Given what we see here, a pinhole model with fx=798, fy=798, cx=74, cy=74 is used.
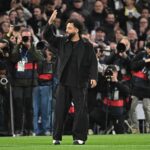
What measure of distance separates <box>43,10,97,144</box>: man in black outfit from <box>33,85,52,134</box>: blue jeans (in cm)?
516

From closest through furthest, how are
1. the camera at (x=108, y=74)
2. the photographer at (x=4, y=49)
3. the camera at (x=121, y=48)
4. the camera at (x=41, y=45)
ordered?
the photographer at (x=4, y=49), the camera at (x=41, y=45), the camera at (x=121, y=48), the camera at (x=108, y=74)

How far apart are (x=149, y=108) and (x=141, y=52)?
158cm

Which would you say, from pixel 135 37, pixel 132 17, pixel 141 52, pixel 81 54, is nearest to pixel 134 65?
pixel 141 52

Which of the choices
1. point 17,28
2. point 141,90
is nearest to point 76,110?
point 17,28

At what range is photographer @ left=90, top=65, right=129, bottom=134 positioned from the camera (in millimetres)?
22016

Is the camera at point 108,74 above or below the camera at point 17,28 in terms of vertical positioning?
below

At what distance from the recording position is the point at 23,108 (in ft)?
69.5

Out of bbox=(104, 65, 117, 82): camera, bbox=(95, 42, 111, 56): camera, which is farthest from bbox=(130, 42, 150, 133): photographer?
bbox=(95, 42, 111, 56): camera

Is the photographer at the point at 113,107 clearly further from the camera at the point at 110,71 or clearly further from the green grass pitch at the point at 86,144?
the green grass pitch at the point at 86,144

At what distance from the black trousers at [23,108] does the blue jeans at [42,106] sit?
0.19 metres

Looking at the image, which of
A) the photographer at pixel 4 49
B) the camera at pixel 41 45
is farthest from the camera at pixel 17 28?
the camera at pixel 41 45

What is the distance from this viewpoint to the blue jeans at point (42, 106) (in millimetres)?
21141

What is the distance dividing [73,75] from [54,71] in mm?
5315

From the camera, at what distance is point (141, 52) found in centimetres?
2209
